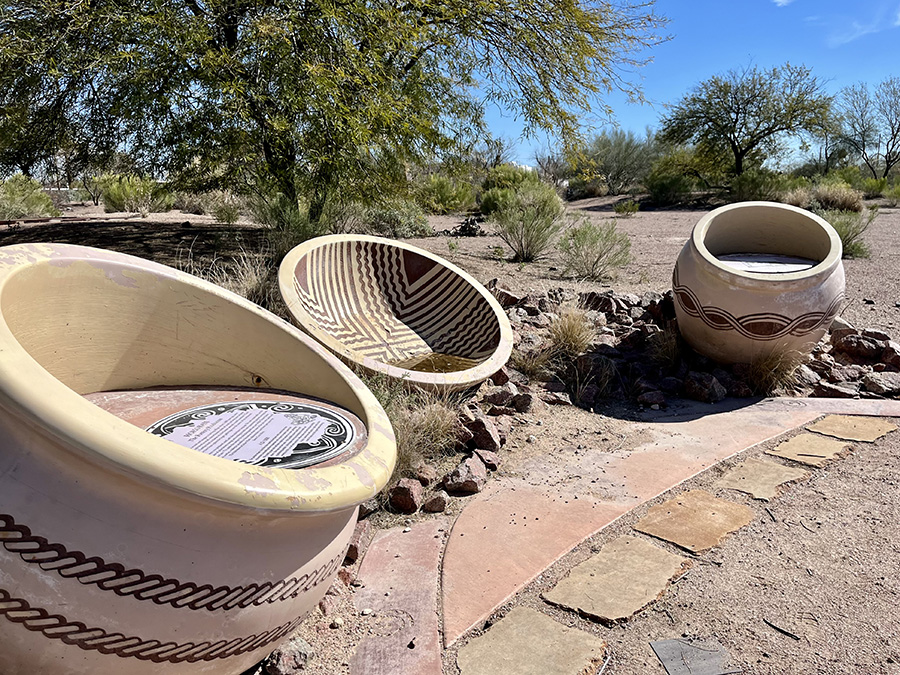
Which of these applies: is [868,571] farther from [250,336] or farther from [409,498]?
[250,336]

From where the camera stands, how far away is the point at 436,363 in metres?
4.91

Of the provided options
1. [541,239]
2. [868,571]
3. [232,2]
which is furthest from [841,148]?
[868,571]

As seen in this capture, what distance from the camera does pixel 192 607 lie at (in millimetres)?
1499

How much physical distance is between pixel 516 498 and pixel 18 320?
83.0 inches

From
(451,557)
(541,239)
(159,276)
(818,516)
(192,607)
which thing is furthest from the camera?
(541,239)

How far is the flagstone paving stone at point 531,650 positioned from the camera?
2.12 meters

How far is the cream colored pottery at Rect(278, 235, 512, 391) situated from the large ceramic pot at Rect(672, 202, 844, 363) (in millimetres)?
1356

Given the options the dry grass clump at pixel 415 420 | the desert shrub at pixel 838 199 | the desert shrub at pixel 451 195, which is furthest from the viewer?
the desert shrub at pixel 451 195

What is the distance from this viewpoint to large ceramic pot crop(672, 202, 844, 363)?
457 cm

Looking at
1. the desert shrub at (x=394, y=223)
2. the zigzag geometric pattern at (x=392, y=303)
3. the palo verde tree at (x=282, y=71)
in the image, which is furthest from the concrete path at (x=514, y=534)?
the desert shrub at (x=394, y=223)

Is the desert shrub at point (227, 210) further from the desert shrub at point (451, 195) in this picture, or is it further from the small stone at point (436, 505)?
the small stone at point (436, 505)

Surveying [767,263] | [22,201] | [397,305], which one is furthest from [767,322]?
[22,201]

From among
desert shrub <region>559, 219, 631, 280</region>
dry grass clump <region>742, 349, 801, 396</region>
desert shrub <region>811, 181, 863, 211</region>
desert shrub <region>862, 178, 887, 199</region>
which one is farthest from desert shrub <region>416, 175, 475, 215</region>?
desert shrub <region>862, 178, 887, 199</region>

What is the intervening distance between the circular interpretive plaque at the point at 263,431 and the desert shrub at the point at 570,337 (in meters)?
3.07
